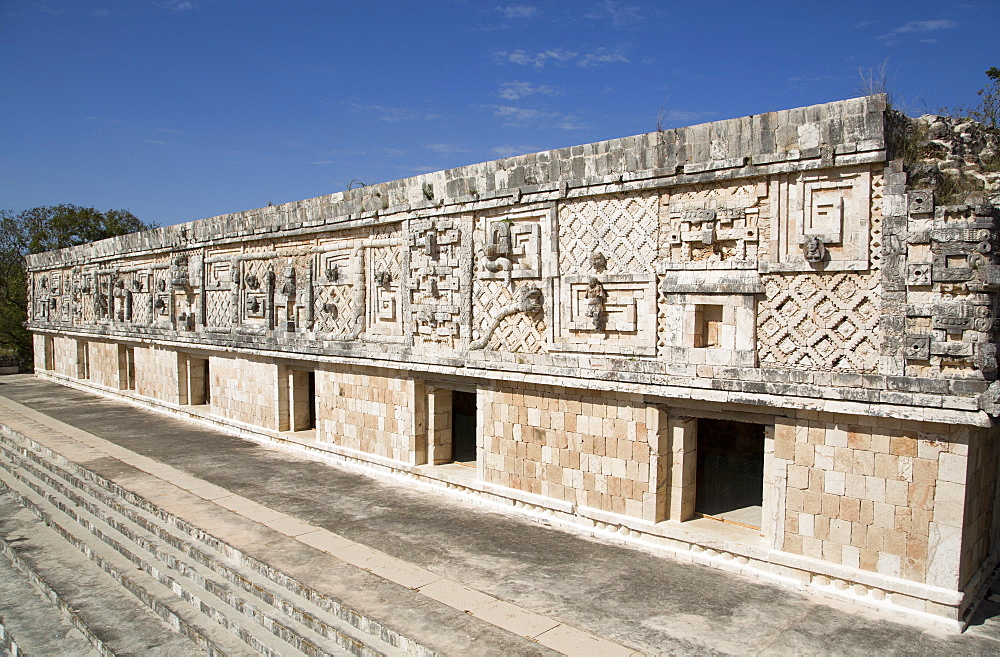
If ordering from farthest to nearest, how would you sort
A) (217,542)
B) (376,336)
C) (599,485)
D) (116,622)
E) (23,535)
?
(376,336) < (23,535) < (599,485) < (217,542) < (116,622)

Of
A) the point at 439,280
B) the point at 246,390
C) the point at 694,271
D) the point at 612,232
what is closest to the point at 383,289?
the point at 439,280

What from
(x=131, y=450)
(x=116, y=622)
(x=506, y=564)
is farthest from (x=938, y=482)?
(x=131, y=450)

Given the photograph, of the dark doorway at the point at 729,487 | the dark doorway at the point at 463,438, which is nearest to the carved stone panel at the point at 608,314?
the dark doorway at the point at 729,487

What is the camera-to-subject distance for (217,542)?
6297 mm

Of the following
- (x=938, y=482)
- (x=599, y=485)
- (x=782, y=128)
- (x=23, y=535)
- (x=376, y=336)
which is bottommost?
(x=23, y=535)

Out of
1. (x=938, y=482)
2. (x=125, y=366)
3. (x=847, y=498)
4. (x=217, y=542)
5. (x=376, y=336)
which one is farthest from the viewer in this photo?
(x=125, y=366)

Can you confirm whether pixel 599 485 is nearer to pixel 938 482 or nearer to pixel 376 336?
pixel 938 482

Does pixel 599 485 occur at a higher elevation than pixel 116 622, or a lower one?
higher

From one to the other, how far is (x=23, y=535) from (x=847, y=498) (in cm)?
886

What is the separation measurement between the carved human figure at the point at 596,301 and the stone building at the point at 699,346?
20 mm

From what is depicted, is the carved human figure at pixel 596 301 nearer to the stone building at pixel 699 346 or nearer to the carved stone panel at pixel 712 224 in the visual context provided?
the stone building at pixel 699 346

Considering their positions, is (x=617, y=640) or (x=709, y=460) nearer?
(x=617, y=640)

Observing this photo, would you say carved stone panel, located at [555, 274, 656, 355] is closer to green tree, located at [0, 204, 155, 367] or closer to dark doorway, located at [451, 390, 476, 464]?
dark doorway, located at [451, 390, 476, 464]

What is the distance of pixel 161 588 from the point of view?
6.11 m
